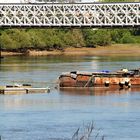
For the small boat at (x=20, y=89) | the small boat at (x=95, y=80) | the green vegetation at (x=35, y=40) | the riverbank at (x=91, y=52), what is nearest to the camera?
the small boat at (x=20, y=89)

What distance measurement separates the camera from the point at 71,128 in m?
56.8

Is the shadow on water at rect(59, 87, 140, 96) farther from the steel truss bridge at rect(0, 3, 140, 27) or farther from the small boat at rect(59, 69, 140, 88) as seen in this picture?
the steel truss bridge at rect(0, 3, 140, 27)

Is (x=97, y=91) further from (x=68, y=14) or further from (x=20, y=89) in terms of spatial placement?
(x=68, y=14)

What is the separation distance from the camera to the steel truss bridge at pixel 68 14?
12356cm

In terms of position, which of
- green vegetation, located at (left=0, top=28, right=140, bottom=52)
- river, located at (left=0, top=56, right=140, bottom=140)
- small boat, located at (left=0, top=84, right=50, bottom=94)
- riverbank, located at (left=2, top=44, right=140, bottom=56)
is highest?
green vegetation, located at (left=0, top=28, right=140, bottom=52)

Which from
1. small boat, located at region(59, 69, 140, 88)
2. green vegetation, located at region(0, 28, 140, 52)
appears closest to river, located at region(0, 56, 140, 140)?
small boat, located at region(59, 69, 140, 88)

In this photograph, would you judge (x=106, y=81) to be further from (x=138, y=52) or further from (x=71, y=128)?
(x=138, y=52)

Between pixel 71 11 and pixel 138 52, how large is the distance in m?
70.9

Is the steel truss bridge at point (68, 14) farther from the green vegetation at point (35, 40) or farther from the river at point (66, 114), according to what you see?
the green vegetation at point (35, 40)

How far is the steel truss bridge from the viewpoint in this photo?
123562 mm

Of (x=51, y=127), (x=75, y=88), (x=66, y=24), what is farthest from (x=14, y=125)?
(x=66, y=24)

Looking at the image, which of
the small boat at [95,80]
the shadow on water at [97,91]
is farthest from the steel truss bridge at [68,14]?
the shadow on water at [97,91]

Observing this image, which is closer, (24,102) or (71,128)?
(71,128)

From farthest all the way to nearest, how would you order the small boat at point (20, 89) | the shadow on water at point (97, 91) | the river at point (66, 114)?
the shadow on water at point (97, 91)
the small boat at point (20, 89)
the river at point (66, 114)
